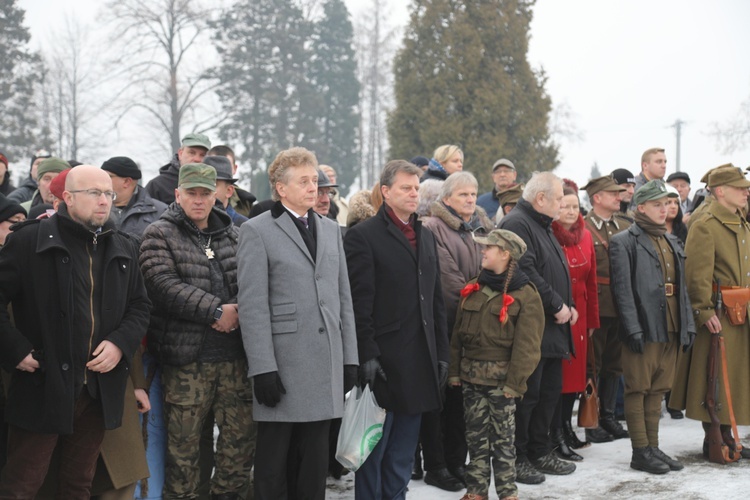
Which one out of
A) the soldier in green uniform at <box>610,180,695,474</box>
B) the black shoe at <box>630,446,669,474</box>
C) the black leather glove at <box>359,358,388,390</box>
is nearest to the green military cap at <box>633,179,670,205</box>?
the soldier in green uniform at <box>610,180,695,474</box>

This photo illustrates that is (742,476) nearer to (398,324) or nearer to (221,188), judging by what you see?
(398,324)

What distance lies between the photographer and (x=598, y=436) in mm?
7430

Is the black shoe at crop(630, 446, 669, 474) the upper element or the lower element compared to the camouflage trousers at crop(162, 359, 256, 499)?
lower

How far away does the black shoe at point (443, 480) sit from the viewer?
5.98 m

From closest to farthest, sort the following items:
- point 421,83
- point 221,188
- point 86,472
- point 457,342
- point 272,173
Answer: point 86,472 < point 272,173 < point 457,342 < point 221,188 < point 421,83

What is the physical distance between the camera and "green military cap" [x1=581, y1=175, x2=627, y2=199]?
Answer: 759 cm

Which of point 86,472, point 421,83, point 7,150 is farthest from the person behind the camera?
point 7,150

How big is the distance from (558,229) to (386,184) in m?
2.07

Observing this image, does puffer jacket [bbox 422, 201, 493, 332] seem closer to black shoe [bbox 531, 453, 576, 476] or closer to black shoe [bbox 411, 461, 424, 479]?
black shoe [bbox 411, 461, 424, 479]

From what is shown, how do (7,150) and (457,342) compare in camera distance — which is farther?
(7,150)

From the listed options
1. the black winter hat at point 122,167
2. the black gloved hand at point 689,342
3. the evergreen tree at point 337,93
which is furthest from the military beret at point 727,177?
the evergreen tree at point 337,93

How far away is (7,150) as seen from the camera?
3098 cm

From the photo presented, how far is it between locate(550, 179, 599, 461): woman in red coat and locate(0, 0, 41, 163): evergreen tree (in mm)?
29002

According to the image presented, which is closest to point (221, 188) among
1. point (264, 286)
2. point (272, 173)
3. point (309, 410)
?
point (272, 173)
